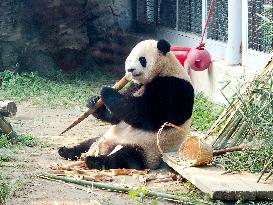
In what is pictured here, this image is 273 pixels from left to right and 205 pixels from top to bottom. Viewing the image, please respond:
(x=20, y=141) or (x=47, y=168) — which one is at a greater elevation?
(x=47, y=168)

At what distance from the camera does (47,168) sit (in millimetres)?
7078

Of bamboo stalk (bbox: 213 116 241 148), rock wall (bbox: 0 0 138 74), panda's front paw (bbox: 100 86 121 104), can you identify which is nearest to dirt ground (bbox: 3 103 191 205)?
bamboo stalk (bbox: 213 116 241 148)

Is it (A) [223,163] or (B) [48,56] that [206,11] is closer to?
(B) [48,56]

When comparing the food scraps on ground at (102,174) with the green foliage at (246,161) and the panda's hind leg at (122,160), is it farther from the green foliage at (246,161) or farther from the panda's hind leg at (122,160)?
the green foliage at (246,161)

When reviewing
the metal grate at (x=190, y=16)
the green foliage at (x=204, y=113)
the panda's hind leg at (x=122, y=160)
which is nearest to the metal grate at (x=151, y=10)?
the metal grate at (x=190, y=16)

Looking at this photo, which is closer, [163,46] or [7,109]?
[163,46]

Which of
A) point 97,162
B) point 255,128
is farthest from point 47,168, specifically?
point 255,128

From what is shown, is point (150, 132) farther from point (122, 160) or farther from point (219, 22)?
point (219, 22)

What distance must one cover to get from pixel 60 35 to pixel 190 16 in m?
3.33

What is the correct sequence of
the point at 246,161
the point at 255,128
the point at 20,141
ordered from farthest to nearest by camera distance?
the point at 20,141 < the point at 246,161 < the point at 255,128

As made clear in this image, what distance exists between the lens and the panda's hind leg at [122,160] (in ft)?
23.0

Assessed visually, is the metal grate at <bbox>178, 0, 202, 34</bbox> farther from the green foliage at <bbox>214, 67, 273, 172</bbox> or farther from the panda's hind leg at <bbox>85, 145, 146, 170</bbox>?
the green foliage at <bbox>214, 67, 273, 172</bbox>

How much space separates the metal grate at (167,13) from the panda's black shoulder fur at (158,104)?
6159 mm

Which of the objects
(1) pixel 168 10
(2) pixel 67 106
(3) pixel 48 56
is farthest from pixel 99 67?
(2) pixel 67 106
